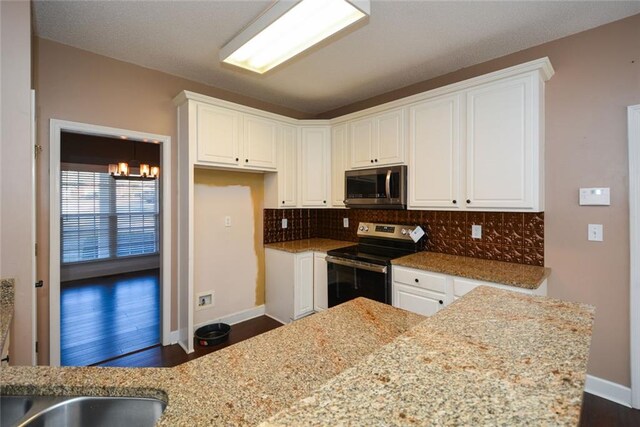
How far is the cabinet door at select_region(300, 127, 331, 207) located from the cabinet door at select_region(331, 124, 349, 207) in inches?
2.8

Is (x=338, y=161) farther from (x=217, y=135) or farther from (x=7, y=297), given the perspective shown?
(x=7, y=297)

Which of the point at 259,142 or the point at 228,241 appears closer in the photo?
the point at 259,142

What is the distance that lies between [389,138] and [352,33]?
3.51ft

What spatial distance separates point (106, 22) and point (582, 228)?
3.73 meters

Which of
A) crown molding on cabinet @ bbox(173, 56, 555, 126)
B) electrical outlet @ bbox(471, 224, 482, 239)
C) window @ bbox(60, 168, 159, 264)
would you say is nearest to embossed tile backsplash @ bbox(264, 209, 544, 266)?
electrical outlet @ bbox(471, 224, 482, 239)

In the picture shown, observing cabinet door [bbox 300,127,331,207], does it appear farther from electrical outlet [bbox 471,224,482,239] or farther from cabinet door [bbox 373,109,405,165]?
electrical outlet [bbox 471,224,482,239]

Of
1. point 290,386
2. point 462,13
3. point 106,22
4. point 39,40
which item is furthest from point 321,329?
point 39,40

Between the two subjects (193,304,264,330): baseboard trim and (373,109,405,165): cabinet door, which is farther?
(193,304,264,330): baseboard trim

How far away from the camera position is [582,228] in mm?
2197

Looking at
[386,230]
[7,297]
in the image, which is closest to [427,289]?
[386,230]

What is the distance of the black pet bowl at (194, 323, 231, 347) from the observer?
288 centimetres

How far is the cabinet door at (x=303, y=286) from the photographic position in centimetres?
327

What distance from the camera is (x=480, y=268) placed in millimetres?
2328

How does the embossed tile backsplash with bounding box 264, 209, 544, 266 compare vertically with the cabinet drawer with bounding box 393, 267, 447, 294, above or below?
above
